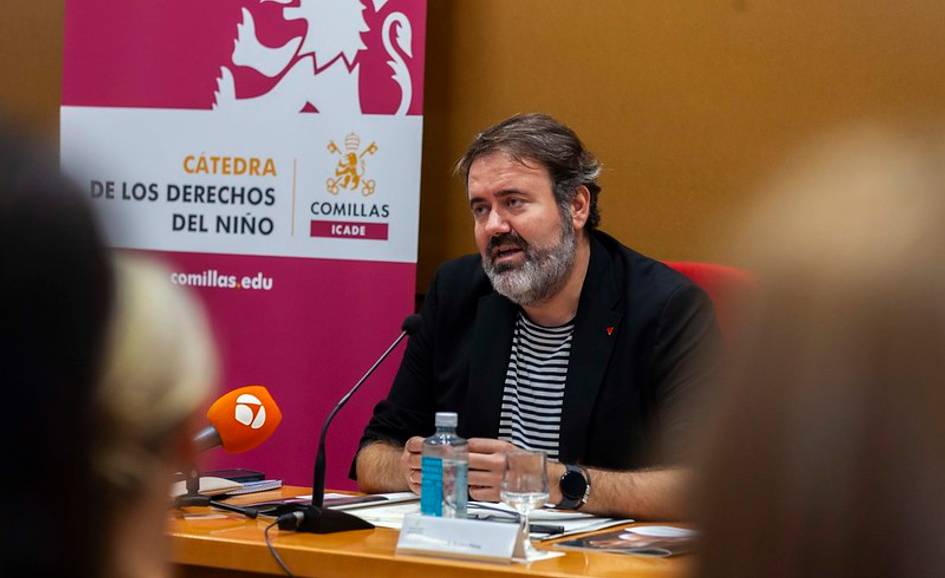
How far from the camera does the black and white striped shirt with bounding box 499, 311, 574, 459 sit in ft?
11.0

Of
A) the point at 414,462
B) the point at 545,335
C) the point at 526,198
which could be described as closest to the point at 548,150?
the point at 526,198

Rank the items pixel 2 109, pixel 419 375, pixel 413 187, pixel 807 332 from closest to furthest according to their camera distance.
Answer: pixel 807 332, pixel 2 109, pixel 419 375, pixel 413 187

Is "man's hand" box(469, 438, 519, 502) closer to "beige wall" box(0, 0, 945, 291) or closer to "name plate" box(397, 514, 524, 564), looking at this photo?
"name plate" box(397, 514, 524, 564)

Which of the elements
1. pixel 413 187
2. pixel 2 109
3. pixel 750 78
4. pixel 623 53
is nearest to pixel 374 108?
pixel 413 187

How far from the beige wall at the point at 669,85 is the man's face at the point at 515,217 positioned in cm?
94

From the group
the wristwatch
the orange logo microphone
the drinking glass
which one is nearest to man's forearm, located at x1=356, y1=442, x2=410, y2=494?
the wristwatch

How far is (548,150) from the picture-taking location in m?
3.66

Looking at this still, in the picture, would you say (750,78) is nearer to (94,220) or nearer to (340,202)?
(340,202)

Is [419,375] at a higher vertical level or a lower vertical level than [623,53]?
lower

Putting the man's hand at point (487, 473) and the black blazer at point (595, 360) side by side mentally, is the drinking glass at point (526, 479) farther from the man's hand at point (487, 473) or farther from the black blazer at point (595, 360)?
the black blazer at point (595, 360)

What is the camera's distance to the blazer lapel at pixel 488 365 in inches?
135

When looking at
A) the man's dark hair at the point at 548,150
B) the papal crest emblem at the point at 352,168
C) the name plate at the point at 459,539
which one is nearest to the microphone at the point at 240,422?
the name plate at the point at 459,539

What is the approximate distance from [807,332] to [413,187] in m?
3.79

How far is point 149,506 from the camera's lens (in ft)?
2.31
